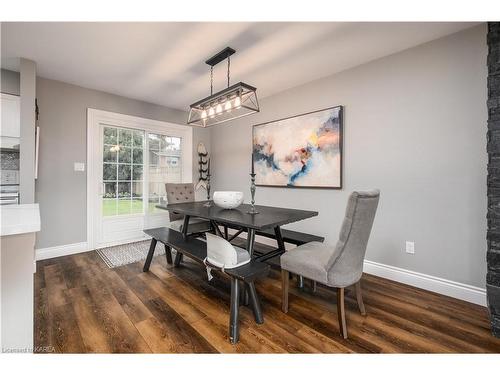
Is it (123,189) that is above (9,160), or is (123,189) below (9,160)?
below

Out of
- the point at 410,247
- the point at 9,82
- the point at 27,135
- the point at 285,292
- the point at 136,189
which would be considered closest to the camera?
the point at 285,292

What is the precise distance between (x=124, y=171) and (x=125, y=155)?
0.87 ft

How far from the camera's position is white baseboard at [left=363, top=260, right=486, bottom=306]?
6.59ft

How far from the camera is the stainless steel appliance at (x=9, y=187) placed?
2611mm

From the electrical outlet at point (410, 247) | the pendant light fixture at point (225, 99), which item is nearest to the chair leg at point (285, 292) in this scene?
the electrical outlet at point (410, 247)

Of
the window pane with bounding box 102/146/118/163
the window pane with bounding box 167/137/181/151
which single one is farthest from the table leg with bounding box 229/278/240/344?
the window pane with bounding box 167/137/181/151

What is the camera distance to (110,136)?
3.65 metres

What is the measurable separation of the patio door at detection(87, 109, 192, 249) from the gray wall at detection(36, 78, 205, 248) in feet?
0.36

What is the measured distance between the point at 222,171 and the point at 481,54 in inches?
145

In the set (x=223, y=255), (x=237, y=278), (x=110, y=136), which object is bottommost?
(x=237, y=278)

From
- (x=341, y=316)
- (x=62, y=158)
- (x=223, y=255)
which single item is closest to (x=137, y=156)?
(x=62, y=158)

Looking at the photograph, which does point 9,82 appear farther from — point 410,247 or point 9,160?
point 410,247

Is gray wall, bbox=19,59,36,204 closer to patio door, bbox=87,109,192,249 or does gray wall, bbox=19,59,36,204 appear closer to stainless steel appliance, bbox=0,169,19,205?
stainless steel appliance, bbox=0,169,19,205
